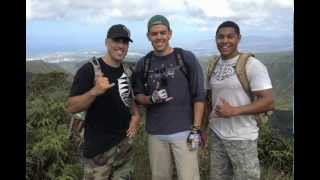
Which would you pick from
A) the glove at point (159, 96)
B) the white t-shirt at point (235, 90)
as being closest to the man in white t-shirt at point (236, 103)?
the white t-shirt at point (235, 90)

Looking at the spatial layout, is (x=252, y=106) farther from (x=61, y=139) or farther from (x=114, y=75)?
(x=61, y=139)

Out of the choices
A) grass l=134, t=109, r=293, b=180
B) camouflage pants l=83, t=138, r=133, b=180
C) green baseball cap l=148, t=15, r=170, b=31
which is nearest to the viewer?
green baseball cap l=148, t=15, r=170, b=31

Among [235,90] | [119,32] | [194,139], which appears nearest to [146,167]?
[194,139]

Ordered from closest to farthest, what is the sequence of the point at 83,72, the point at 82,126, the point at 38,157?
the point at 83,72 → the point at 82,126 → the point at 38,157

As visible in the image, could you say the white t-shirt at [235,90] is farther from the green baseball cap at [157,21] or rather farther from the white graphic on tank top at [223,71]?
the green baseball cap at [157,21]

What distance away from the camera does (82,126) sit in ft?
14.3

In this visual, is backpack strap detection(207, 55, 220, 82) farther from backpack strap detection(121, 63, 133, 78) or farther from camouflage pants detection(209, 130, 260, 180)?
backpack strap detection(121, 63, 133, 78)

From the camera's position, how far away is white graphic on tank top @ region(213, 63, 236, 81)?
4219mm

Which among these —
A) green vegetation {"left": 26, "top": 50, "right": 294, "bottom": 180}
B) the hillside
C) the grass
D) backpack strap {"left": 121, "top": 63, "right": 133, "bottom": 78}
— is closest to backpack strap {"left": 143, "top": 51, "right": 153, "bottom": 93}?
backpack strap {"left": 121, "top": 63, "right": 133, "bottom": 78}

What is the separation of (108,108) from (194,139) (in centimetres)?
82

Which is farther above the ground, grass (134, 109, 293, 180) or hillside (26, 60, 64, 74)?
hillside (26, 60, 64, 74)

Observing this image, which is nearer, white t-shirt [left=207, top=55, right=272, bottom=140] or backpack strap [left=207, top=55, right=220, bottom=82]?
white t-shirt [left=207, top=55, right=272, bottom=140]

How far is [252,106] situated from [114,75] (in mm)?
1249
